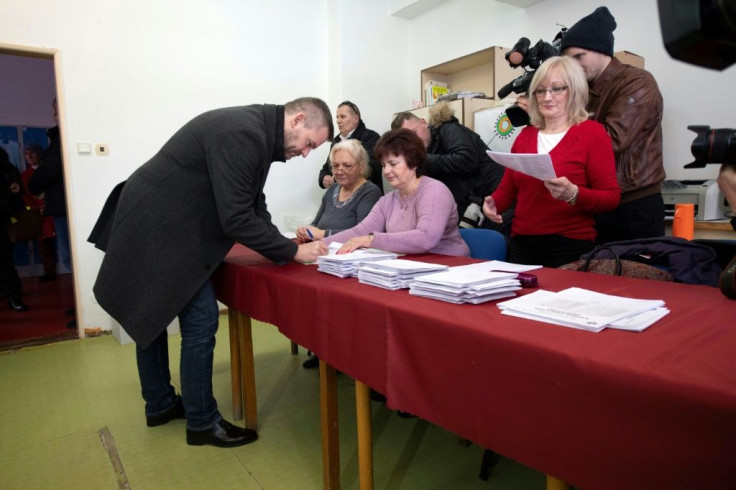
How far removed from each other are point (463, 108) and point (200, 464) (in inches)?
115

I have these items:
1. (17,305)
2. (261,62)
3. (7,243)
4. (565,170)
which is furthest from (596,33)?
(17,305)

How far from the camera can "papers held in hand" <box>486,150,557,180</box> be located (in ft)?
4.43

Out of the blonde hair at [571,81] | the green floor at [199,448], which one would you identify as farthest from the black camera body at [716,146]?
the green floor at [199,448]

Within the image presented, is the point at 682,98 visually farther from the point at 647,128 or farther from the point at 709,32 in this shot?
the point at 709,32

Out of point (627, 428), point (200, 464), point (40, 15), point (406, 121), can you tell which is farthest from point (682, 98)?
point (40, 15)

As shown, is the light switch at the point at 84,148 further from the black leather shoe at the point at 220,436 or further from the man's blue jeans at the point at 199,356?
the black leather shoe at the point at 220,436

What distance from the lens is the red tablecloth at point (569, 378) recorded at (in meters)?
0.58

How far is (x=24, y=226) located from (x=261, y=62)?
272 cm

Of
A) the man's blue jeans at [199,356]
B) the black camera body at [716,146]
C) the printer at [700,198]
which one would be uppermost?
the black camera body at [716,146]

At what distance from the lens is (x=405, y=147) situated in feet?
6.53

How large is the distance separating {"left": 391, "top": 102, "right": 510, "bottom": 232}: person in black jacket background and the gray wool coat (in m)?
1.43

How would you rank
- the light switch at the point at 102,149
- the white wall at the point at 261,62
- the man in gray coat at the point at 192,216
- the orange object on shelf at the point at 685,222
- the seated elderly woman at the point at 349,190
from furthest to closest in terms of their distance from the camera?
the light switch at the point at 102,149
the white wall at the point at 261,62
the seated elderly woman at the point at 349,190
the orange object on shelf at the point at 685,222
the man in gray coat at the point at 192,216

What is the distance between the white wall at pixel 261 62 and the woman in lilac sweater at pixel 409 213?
5.76 ft

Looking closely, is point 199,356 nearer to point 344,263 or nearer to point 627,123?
point 344,263
